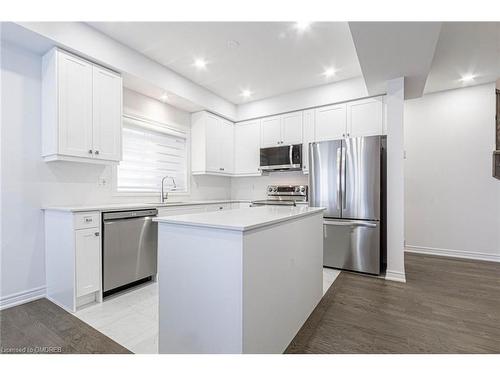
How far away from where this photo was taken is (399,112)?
3059 mm

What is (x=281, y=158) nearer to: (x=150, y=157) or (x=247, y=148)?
(x=247, y=148)

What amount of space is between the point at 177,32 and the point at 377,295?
3532 mm

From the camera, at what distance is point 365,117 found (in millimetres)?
3650

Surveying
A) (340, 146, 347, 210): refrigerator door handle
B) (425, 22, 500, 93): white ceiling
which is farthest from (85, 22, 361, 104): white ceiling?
(340, 146, 347, 210): refrigerator door handle

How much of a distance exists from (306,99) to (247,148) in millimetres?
1417

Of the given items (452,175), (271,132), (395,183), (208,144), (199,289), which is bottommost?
(199,289)

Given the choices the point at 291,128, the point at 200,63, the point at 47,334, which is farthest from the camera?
the point at 291,128

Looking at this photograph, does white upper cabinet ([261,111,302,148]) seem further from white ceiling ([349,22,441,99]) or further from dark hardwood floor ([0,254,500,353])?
dark hardwood floor ([0,254,500,353])

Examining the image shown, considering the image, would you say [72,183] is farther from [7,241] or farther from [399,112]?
[399,112]

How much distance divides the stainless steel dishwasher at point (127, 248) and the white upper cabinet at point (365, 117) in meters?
3.08

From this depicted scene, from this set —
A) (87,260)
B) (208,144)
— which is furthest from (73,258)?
Result: (208,144)

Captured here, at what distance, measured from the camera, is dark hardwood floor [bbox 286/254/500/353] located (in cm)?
173

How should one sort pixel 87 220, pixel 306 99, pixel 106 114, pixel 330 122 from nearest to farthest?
1. pixel 87 220
2. pixel 106 114
3. pixel 330 122
4. pixel 306 99
